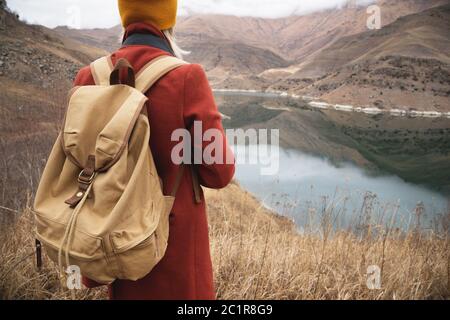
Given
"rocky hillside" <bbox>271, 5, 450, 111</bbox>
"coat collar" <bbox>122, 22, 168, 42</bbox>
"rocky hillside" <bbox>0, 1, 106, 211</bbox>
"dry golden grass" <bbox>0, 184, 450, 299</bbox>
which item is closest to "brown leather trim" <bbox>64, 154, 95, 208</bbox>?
"coat collar" <bbox>122, 22, 168, 42</bbox>

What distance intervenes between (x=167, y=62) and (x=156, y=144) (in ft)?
0.92

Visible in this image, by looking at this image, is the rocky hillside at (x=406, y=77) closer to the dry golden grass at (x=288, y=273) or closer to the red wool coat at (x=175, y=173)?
the dry golden grass at (x=288, y=273)

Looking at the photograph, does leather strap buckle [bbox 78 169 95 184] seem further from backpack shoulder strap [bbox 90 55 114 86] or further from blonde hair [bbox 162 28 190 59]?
blonde hair [bbox 162 28 190 59]

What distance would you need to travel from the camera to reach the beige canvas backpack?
98 centimetres

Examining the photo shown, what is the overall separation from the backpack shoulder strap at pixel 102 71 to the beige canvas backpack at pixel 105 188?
0.07 meters

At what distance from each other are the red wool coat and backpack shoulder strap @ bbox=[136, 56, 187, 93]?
19mm

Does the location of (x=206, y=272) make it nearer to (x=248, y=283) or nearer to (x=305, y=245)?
(x=248, y=283)

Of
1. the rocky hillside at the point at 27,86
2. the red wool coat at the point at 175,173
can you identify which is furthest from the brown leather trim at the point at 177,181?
the rocky hillside at the point at 27,86

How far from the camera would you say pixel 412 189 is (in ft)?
55.4

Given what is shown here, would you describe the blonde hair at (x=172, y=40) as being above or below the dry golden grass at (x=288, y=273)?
above

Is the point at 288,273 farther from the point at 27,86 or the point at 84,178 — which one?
the point at 27,86

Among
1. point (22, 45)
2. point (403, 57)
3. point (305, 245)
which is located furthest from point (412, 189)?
point (403, 57)

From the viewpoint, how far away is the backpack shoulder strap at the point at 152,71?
1.11m

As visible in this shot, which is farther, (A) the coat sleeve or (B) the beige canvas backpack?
(A) the coat sleeve
